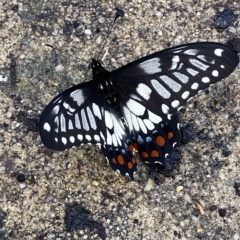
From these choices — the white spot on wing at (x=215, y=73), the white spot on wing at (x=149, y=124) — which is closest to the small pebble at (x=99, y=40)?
the white spot on wing at (x=149, y=124)

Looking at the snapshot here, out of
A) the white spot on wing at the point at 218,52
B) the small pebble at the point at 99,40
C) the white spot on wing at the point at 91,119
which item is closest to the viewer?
the white spot on wing at the point at 218,52

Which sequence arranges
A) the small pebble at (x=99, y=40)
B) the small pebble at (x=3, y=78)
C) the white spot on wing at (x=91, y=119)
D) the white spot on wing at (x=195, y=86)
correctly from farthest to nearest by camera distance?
the small pebble at (x=99, y=40) → the small pebble at (x=3, y=78) → the white spot on wing at (x=91, y=119) → the white spot on wing at (x=195, y=86)

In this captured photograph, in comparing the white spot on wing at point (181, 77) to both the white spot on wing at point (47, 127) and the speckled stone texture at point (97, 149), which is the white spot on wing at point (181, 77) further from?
the white spot on wing at point (47, 127)

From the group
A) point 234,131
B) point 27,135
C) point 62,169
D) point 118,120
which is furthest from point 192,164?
point 27,135

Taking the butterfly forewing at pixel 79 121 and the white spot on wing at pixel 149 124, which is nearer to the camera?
the butterfly forewing at pixel 79 121

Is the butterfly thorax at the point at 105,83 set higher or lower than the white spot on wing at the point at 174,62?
lower

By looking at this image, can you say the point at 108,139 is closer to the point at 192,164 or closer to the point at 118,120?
the point at 118,120

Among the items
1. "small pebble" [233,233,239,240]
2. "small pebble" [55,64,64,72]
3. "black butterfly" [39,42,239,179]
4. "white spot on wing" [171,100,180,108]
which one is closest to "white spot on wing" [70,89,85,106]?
"black butterfly" [39,42,239,179]

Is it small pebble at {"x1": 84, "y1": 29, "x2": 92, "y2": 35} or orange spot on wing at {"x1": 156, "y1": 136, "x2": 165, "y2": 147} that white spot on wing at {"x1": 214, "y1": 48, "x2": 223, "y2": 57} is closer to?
orange spot on wing at {"x1": 156, "y1": 136, "x2": 165, "y2": 147}

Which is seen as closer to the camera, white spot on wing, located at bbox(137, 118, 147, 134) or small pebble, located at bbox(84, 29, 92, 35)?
white spot on wing, located at bbox(137, 118, 147, 134)
